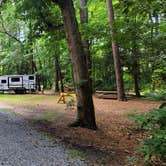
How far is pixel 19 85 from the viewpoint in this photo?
32469mm

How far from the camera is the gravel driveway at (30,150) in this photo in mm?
5883

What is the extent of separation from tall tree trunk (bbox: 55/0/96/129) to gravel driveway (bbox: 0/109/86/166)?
169cm

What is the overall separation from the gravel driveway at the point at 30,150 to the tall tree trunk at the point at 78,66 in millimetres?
1687

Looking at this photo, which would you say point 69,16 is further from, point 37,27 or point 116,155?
point 116,155

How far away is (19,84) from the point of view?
32.5 m

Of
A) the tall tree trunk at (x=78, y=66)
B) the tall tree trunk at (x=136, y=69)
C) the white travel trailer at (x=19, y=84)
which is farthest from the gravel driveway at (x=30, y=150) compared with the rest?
the white travel trailer at (x=19, y=84)

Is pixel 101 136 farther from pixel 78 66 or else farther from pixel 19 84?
pixel 19 84

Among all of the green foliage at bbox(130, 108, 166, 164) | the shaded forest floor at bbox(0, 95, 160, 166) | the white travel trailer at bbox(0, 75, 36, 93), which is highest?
the white travel trailer at bbox(0, 75, 36, 93)

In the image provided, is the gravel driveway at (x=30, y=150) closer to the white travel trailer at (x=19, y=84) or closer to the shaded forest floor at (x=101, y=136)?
the shaded forest floor at (x=101, y=136)

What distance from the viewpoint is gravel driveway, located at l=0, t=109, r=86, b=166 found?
5.88 metres

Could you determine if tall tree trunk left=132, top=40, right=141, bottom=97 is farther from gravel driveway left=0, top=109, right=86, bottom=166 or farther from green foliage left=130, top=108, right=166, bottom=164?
green foliage left=130, top=108, right=166, bottom=164

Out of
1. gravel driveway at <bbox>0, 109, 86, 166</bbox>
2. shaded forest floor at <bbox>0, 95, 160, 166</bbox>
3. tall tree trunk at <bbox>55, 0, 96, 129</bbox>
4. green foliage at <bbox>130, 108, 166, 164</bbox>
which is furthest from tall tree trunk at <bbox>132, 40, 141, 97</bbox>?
green foliage at <bbox>130, 108, 166, 164</bbox>

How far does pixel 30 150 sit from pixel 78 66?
3.67 m

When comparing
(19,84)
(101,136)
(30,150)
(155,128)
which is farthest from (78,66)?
(19,84)
